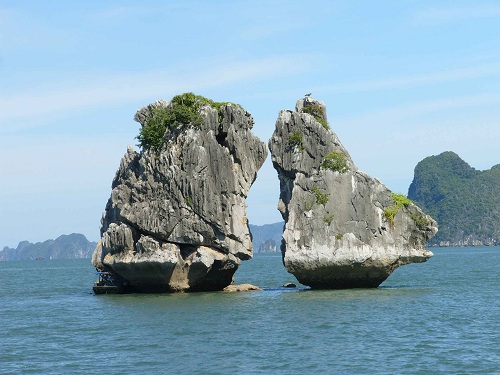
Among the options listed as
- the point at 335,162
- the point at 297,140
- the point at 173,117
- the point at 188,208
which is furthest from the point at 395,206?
the point at 173,117

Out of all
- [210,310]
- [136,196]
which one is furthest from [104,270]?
[210,310]

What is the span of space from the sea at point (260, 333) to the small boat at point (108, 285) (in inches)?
60.2

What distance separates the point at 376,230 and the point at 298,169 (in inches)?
209

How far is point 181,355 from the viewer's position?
28375 millimetres

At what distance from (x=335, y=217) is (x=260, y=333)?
44.5 ft

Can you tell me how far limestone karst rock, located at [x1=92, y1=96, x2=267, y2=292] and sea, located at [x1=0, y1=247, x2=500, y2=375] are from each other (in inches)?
65.6

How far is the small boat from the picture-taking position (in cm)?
4966

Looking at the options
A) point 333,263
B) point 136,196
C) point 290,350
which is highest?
point 136,196

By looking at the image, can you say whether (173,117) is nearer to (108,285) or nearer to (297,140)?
(297,140)

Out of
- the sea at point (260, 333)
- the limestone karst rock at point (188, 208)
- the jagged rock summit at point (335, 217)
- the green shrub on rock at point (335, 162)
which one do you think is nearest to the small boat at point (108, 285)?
the sea at point (260, 333)

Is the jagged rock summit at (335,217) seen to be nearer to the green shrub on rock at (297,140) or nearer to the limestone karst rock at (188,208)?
the green shrub on rock at (297,140)

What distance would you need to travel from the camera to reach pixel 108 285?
164 ft

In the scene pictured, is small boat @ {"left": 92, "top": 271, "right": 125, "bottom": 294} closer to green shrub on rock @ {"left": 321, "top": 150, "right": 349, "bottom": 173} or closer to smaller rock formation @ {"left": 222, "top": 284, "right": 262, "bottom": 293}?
smaller rock formation @ {"left": 222, "top": 284, "right": 262, "bottom": 293}

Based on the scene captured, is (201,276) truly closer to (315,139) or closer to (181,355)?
(315,139)
